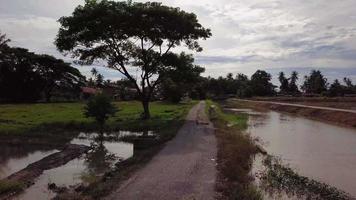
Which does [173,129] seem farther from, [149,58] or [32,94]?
[32,94]

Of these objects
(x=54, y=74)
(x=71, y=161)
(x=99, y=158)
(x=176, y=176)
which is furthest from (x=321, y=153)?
(x=54, y=74)

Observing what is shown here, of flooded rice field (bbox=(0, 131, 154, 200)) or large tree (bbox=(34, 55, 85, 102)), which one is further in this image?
large tree (bbox=(34, 55, 85, 102))

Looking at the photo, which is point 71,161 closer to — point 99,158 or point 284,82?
point 99,158

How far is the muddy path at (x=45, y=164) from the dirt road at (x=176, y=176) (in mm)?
3563

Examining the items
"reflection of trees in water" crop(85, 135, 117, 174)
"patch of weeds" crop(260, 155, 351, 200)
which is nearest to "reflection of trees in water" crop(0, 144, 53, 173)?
"reflection of trees in water" crop(85, 135, 117, 174)

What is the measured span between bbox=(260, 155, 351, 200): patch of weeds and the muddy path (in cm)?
755

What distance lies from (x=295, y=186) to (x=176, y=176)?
3.73m

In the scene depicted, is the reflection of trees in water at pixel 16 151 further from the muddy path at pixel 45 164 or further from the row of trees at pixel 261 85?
the row of trees at pixel 261 85

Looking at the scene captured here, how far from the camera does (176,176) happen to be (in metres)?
13.7

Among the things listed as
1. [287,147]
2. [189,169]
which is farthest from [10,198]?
[287,147]

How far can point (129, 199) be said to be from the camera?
36.1 feet

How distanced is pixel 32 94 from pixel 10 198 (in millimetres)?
66645

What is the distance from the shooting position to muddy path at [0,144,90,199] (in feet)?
47.4

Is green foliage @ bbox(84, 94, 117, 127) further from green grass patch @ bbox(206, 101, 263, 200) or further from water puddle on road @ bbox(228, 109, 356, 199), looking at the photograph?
water puddle on road @ bbox(228, 109, 356, 199)
